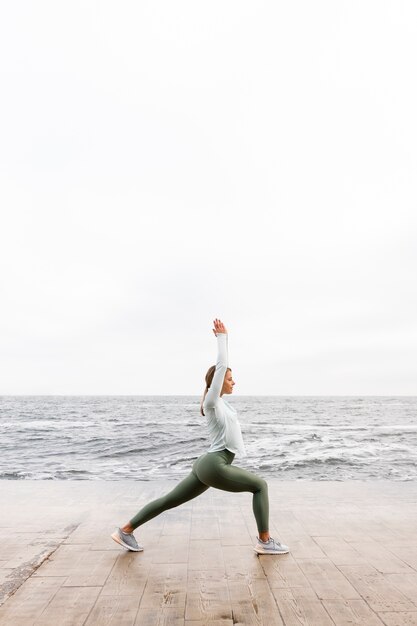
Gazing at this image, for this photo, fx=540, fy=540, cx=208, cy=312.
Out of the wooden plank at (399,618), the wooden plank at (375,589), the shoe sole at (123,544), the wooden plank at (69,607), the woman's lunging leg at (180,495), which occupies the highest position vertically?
the woman's lunging leg at (180,495)

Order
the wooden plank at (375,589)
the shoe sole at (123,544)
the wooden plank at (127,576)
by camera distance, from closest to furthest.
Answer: the wooden plank at (375,589), the wooden plank at (127,576), the shoe sole at (123,544)

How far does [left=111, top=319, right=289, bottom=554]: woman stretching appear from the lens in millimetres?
4684

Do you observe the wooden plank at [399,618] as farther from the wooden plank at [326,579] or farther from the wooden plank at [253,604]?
the wooden plank at [253,604]

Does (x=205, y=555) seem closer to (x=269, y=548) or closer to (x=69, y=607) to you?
(x=269, y=548)

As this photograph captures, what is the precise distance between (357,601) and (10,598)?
2555 millimetres

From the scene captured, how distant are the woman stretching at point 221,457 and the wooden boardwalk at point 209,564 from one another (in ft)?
1.59

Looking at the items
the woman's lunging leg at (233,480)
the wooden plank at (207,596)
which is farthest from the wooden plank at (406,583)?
the wooden plank at (207,596)

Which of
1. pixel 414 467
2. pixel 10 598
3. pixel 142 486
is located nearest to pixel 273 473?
pixel 414 467

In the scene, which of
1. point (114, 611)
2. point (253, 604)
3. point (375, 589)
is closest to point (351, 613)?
point (375, 589)

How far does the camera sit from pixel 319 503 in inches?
290

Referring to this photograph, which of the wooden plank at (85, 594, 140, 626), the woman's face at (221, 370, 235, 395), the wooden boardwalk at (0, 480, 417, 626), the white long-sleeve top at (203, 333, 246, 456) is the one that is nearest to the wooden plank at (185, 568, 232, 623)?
the wooden boardwalk at (0, 480, 417, 626)

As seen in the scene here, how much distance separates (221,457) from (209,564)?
37.7 inches

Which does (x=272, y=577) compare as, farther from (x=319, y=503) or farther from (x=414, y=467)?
(x=414, y=467)

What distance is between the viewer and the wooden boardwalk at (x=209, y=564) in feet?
12.2
